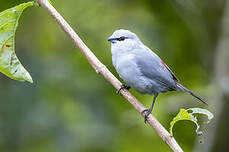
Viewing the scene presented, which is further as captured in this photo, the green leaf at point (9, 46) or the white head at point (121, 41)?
the white head at point (121, 41)

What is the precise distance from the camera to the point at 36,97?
5070 mm

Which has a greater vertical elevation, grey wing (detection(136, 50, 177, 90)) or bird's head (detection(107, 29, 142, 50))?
bird's head (detection(107, 29, 142, 50))

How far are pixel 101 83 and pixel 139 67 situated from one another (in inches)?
66.0

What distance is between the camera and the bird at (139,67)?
3.66 meters

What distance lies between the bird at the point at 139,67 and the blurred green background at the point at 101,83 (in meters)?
1.06

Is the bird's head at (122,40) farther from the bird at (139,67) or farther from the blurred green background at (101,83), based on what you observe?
the blurred green background at (101,83)

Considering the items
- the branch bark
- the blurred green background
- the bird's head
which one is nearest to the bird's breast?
the bird's head

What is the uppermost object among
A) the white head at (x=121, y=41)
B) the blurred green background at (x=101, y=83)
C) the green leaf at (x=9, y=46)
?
the green leaf at (x=9, y=46)

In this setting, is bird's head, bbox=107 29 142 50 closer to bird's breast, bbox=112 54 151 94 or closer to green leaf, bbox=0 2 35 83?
bird's breast, bbox=112 54 151 94

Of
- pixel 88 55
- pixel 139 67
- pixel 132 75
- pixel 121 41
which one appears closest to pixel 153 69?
pixel 139 67

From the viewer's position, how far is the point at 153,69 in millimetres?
→ 3789

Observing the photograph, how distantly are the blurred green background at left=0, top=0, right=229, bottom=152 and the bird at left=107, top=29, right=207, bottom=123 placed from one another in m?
1.06

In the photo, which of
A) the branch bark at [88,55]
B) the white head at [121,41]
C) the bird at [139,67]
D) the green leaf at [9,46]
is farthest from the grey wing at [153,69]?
the green leaf at [9,46]

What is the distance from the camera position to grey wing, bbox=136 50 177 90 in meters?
3.76
